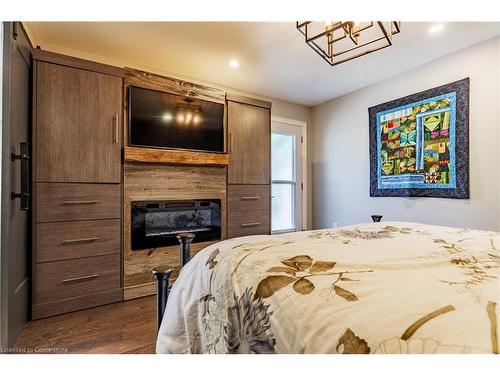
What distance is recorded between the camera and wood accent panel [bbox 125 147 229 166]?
2.33 meters

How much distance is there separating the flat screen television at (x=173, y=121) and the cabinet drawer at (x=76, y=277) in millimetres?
1078

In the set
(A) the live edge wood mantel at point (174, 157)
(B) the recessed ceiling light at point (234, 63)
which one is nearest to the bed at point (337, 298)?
(A) the live edge wood mantel at point (174, 157)

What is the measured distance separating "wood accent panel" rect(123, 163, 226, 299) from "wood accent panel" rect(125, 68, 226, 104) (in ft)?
2.46

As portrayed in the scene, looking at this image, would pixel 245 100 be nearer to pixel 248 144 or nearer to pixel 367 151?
pixel 248 144

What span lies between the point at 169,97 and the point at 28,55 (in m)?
1.06

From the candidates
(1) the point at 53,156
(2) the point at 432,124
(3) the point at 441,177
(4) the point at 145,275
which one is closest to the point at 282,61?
(2) the point at 432,124

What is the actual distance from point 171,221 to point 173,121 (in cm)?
100

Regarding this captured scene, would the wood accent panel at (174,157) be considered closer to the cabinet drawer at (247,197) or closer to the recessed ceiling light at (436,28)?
the cabinet drawer at (247,197)

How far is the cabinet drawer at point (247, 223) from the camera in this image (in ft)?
9.42

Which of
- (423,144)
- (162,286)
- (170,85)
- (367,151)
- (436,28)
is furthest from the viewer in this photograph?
(367,151)

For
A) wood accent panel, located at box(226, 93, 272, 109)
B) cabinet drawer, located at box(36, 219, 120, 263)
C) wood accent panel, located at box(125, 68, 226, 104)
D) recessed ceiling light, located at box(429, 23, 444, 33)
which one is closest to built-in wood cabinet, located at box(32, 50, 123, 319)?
cabinet drawer, located at box(36, 219, 120, 263)

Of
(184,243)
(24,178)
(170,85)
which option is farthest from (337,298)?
(170,85)

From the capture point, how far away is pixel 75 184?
211 cm
